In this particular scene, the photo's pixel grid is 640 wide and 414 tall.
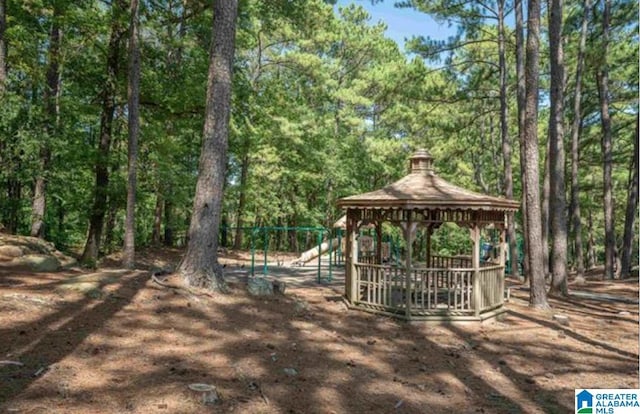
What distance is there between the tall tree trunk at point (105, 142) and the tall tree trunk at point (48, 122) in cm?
140

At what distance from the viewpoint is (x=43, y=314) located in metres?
6.70

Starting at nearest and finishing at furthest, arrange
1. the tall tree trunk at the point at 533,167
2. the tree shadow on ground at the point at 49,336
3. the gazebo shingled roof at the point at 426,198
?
the tree shadow on ground at the point at 49,336, the gazebo shingled roof at the point at 426,198, the tall tree trunk at the point at 533,167

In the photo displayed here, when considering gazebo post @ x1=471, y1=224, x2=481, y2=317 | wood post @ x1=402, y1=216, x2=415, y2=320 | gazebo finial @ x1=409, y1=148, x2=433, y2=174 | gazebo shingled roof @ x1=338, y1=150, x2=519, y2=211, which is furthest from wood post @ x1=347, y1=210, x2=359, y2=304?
gazebo post @ x1=471, y1=224, x2=481, y2=317

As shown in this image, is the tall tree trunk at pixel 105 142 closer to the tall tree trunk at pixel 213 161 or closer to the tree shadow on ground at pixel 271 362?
the tree shadow on ground at pixel 271 362

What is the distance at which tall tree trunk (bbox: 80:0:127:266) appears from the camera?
13.8 meters

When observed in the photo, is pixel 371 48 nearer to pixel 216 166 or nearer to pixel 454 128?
pixel 454 128

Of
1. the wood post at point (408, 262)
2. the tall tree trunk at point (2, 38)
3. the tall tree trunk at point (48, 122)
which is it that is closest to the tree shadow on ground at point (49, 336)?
the wood post at point (408, 262)

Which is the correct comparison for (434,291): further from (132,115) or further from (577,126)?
(577,126)

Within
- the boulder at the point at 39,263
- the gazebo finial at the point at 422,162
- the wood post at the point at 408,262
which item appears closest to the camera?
the wood post at the point at 408,262

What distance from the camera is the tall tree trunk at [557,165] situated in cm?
1210
